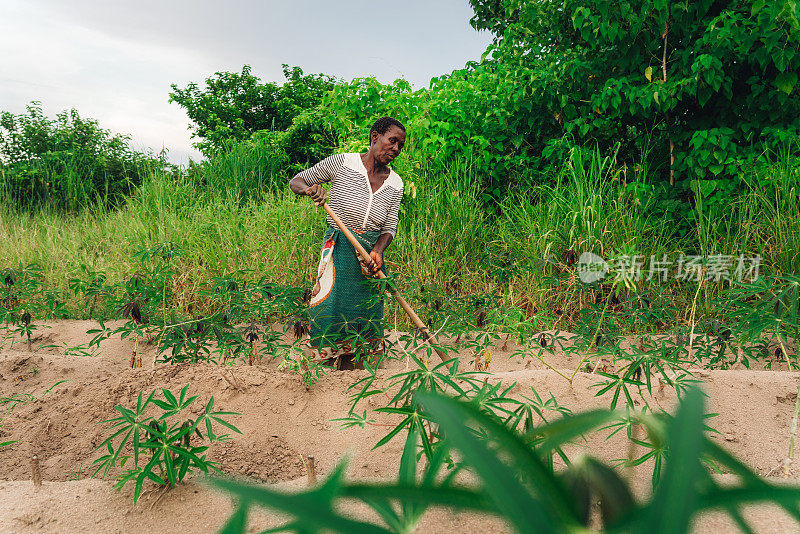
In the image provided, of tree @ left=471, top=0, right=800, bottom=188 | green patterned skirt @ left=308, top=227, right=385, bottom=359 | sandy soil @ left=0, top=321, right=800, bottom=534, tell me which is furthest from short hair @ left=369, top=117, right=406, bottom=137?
tree @ left=471, top=0, right=800, bottom=188

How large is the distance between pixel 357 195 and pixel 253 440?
2075 mm

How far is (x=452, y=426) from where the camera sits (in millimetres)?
250

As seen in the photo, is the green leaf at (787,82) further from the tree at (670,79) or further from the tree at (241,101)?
the tree at (241,101)

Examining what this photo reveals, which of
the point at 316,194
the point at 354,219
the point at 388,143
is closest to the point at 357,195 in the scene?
the point at 354,219

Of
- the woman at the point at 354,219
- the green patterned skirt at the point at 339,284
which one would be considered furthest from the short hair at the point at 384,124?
the green patterned skirt at the point at 339,284

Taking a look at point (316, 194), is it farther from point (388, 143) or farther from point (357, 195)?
point (388, 143)

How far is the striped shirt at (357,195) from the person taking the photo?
3.41 meters

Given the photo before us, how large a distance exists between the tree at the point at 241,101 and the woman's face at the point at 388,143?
13.0 meters

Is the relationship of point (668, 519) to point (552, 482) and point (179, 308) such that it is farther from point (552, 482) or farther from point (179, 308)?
point (179, 308)

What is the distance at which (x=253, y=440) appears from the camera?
1.66m

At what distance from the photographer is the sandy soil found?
111 centimetres

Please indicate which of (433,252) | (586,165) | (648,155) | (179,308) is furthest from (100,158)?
(648,155)

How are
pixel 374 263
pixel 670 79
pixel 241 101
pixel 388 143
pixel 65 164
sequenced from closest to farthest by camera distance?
1. pixel 374 263
2. pixel 388 143
3. pixel 670 79
4. pixel 65 164
5. pixel 241 101

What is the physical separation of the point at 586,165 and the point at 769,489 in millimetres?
6057
